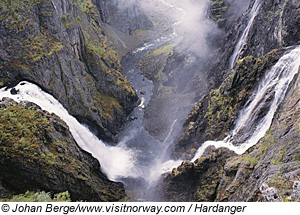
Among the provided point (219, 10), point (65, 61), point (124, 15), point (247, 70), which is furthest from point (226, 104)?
point (124, 15)

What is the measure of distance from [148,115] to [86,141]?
17.8 meters

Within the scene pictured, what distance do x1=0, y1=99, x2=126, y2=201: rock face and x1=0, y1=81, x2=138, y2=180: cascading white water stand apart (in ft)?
7.92

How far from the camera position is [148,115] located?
45.2 m

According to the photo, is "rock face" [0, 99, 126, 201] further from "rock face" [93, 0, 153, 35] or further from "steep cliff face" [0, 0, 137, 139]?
"rock face" [93, 0, 153, 35]

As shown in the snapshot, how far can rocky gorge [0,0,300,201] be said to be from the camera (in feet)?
55.7

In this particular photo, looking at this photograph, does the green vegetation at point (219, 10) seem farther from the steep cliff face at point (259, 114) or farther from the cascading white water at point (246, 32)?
the cascading white water at point (246, 32)

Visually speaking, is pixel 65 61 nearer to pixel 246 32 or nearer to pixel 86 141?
pixel 86 141

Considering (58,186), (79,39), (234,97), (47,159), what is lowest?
(58,186)

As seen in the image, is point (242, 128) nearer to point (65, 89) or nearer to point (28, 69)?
point (65, 89)

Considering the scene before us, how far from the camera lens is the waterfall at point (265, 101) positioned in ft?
70.1

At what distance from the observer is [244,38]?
3606cm

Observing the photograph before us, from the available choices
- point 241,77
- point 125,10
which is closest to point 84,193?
point 241,77

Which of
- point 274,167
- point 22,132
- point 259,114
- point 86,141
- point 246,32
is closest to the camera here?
point 274,167

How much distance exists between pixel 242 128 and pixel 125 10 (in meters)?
82.7
